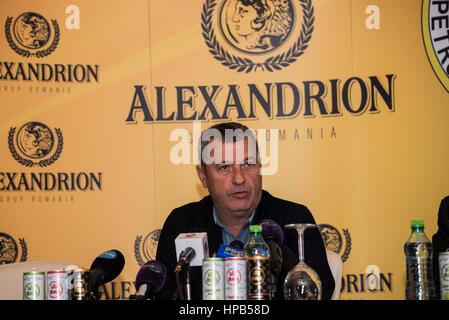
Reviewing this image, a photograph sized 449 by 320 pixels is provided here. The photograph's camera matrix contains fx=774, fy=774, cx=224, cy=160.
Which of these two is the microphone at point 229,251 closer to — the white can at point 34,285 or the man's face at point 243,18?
the white can at point 34,285

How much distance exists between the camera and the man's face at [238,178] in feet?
12.3

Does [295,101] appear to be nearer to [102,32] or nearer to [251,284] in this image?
[102,32]

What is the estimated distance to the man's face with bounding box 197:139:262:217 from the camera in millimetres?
3752

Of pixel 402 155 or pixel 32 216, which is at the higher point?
pixel 402 155

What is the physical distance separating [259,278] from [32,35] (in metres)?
3.08

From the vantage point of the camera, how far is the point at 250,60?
15.7ft

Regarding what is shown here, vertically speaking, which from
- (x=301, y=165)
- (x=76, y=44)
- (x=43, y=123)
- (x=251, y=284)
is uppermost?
(x=76, y=44)

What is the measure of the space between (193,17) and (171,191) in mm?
1090

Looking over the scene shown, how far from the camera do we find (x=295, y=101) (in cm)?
473

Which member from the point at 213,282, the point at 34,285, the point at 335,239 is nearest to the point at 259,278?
the point at 213,282

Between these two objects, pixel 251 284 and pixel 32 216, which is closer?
pixel 251 284

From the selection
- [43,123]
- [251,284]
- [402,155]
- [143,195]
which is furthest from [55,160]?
[251,284]

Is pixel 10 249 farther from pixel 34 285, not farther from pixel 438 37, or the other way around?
pixel 438 37

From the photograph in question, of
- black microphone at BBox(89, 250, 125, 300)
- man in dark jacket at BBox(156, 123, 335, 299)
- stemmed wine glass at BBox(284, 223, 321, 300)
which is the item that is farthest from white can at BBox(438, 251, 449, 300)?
man in dark jacket at BBox(156, 123, 335, 299)
